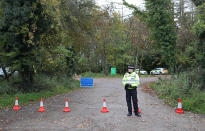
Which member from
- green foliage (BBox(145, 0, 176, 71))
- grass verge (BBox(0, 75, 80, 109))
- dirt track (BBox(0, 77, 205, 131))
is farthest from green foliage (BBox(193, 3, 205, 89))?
grass verge (BBox(0, 75, 80, 109))

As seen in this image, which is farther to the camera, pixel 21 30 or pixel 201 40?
pixel 201 40

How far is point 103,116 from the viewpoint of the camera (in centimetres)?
787

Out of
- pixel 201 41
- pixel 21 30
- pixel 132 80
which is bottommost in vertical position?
pixel 132 80

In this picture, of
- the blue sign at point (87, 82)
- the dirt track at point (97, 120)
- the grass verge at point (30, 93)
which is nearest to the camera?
the dirt track at point (97, 120)

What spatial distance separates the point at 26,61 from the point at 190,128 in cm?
857

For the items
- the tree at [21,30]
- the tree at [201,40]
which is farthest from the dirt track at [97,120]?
the tree at [201,40]

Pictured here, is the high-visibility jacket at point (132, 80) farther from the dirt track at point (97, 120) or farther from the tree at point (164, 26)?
the tree at point (164, 26)

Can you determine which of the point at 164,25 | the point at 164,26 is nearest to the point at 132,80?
the point at 164,26

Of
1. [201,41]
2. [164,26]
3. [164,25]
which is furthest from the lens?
[164,25]

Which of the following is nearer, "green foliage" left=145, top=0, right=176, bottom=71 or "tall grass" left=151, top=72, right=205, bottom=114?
"tall grass" left=151, top=72, right=205, bottom=114

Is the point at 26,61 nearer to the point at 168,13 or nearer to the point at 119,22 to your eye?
the point at 168,13

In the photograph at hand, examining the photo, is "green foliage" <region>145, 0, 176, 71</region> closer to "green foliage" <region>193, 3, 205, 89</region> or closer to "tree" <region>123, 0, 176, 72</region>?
"tree" <region>123, 0, 176, 72</region>

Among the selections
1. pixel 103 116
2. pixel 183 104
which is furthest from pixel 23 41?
pixel 183 104

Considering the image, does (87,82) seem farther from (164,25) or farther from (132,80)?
(132,80)
